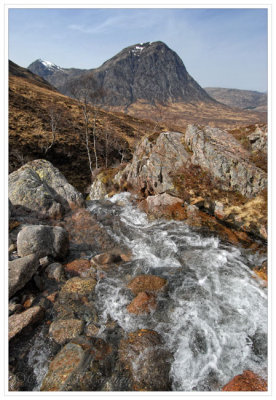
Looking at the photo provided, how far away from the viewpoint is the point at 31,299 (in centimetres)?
854

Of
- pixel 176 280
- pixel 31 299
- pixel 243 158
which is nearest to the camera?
pixel 31 299

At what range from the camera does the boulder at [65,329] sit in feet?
23.6

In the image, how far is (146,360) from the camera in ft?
21.1

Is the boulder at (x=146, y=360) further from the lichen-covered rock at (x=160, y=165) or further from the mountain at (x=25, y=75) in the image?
the mountain at (x=25, y=75)

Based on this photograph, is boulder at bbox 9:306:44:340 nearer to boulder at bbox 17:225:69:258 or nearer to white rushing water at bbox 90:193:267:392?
white rushing water at bbox 90:193:267:392

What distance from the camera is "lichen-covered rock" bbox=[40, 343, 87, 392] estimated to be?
576 centimetres

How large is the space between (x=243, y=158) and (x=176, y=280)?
12.4m

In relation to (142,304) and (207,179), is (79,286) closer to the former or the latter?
(142,304)

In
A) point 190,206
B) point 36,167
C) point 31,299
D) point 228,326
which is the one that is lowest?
point 228,326

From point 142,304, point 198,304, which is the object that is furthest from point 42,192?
point 198,304

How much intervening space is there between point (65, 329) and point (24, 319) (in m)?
1.61
